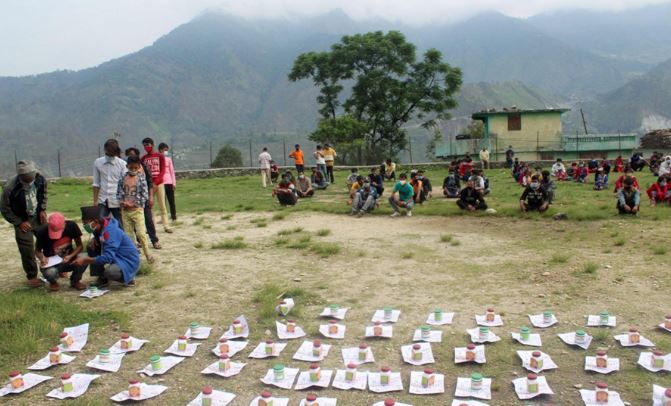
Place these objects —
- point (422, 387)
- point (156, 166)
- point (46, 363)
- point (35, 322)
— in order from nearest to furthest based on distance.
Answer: point (422, 387) < point (46, 363) < point (35, 322) < point (156, 166)

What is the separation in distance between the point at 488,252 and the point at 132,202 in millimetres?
5419

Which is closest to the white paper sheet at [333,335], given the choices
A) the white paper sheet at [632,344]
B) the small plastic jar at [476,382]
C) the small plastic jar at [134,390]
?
the small plastic jar at [476,382]

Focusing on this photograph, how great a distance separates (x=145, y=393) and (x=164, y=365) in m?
0.52

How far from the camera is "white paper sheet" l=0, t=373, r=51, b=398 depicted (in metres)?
4.79

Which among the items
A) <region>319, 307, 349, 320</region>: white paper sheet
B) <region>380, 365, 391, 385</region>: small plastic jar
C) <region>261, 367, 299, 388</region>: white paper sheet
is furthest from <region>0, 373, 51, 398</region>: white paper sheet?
<region>380, 365, 391, 385</region>: small plastic jar

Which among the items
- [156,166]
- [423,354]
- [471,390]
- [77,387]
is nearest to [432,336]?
[423,354]

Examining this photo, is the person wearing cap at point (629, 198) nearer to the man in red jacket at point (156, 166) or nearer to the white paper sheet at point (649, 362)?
the white paper sheet at point (649, 362)

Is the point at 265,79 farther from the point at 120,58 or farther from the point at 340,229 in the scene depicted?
the point at 340,229

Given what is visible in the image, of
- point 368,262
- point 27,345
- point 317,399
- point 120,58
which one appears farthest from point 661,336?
point 120,58

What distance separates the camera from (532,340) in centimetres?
550

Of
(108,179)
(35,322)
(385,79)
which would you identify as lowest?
(35,322)

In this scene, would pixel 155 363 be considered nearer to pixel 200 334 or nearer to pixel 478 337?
pixel 200 334

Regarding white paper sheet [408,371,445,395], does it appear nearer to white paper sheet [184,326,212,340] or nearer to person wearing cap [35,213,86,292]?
white paper sheet [184,326,212,340]

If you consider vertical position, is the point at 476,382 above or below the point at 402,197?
below
